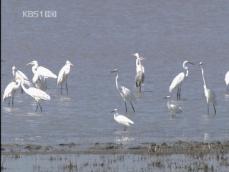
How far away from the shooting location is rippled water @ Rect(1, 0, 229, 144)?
49.1 feet

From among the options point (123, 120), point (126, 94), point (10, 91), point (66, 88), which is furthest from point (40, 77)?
point (123, 120)

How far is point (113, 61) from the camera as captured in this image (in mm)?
24281

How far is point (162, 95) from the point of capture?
19000 millimetres

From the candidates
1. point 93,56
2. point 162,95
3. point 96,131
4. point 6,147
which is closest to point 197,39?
point 93,56

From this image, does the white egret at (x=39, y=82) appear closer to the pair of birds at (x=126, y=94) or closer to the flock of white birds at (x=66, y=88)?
the flock of white birds at (x=66, y=88)

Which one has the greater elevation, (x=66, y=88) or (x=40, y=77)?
(x=40, y=77)

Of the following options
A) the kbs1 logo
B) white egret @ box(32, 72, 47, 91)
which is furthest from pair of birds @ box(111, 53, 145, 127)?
the kbs1 logo

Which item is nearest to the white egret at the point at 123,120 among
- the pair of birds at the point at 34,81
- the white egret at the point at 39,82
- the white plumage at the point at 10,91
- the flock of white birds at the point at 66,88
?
Result: the flock of white birds at the point at 66,88

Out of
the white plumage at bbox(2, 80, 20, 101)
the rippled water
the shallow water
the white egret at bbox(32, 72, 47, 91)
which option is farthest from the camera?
the white egret at bbox(32, 72, 47, 91)

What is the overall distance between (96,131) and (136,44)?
43.5ft

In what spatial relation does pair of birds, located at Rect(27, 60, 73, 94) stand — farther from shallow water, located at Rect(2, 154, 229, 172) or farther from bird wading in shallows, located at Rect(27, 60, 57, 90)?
shallow water, located at Rect(2, 154, 229, 172)

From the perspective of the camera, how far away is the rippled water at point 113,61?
14961 mm

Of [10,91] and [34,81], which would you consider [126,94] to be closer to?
[10,91]

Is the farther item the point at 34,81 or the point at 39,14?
the point at 39,14
